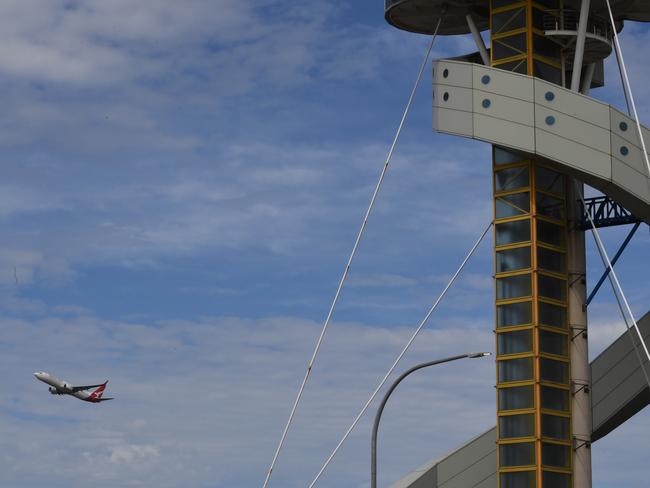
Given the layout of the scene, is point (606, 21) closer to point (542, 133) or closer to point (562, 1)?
point (562, 1)

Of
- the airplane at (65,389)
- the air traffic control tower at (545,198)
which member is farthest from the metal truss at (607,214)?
the airplane at (65,389)

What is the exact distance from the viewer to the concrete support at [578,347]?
71.0 m

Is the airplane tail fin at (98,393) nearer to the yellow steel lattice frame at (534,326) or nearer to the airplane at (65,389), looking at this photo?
the airplane at (65,389)

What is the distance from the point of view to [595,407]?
74.1m

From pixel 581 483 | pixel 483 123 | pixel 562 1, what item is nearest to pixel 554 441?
pixel 581 483

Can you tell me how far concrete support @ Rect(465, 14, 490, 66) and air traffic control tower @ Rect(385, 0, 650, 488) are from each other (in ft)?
0.25

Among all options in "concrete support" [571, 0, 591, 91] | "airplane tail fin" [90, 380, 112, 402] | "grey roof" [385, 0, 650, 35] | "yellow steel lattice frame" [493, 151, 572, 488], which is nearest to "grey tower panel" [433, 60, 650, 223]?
"yellow steel lattice frame" [493, 151, 572, 488]

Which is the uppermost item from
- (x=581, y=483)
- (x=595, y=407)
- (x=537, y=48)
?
(x=537, y=48)

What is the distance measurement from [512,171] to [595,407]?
13050 mm

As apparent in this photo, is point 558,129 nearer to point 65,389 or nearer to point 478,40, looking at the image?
point 478,40

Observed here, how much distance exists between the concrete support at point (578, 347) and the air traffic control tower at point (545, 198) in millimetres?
70

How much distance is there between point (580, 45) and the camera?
7256 cm

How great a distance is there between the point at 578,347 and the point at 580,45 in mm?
15369

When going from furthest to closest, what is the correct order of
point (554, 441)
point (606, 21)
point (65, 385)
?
point (65, 385)
point (606, 21)
point (554, 441)
